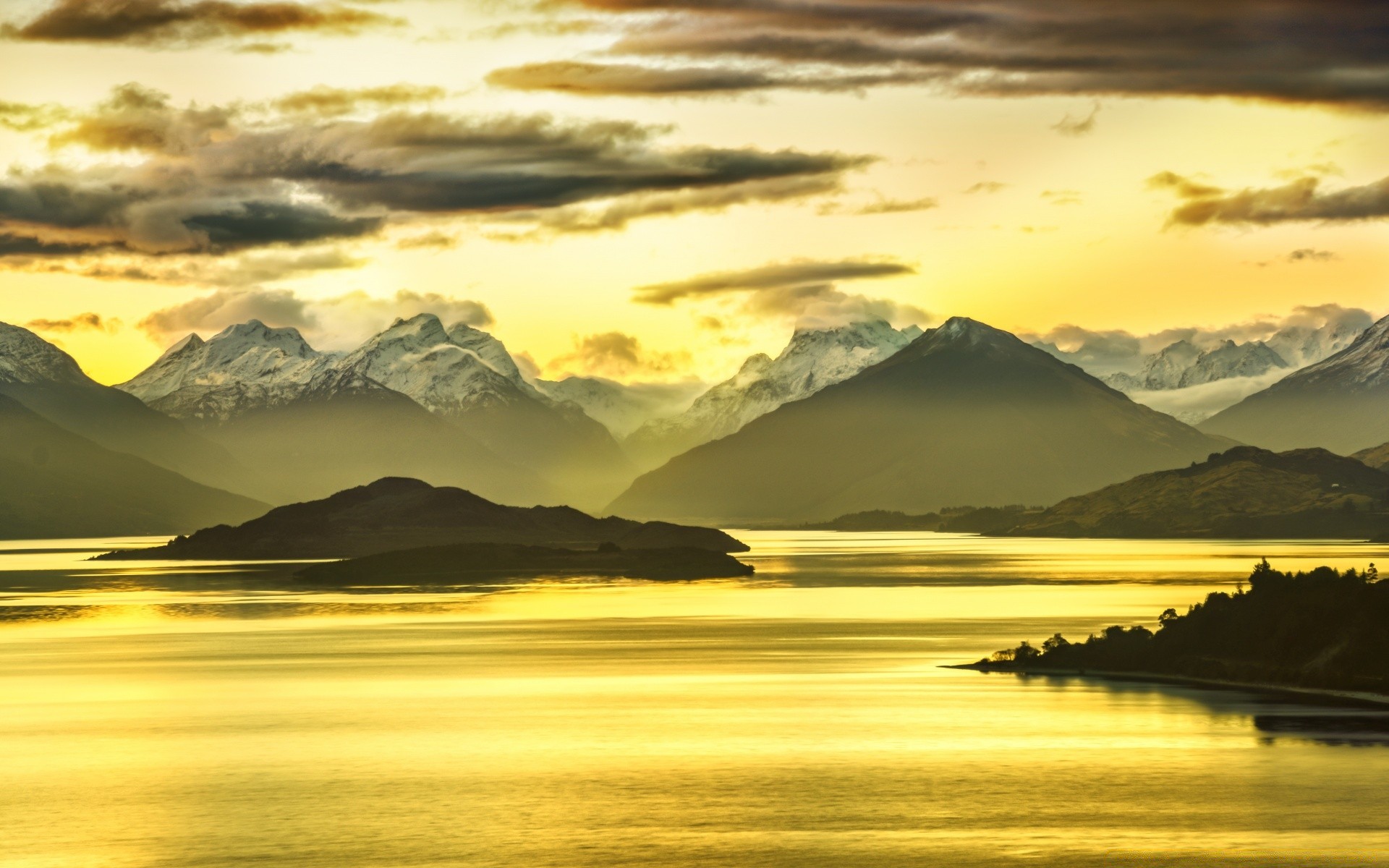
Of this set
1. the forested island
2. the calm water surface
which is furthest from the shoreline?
the calm water surface

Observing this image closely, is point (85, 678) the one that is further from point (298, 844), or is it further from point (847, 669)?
point (298, 844)

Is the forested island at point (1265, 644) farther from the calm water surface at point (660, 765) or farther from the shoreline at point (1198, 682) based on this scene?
the calm water surface at point (660, 765)

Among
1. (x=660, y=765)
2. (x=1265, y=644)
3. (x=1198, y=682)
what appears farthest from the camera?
(x=1265, y=644)

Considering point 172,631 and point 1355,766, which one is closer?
point 1355,766

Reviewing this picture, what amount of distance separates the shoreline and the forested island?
0.49 feet

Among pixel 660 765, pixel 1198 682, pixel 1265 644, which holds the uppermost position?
pixel 1265 644

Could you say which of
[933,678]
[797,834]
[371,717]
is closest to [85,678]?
[371,717]

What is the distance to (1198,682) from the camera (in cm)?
11544

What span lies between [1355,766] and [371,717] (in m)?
51.8

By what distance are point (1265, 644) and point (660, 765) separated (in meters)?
49.9

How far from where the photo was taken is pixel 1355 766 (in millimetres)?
78375

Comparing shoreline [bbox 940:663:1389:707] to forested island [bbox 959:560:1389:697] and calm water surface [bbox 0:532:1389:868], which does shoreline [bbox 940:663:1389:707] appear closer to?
forested island [bbox 959:560:1389:697]

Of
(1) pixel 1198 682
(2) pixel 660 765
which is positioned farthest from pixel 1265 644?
(2) pixel 660 765

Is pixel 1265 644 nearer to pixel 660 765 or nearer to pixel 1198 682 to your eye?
pixel 1198 682
